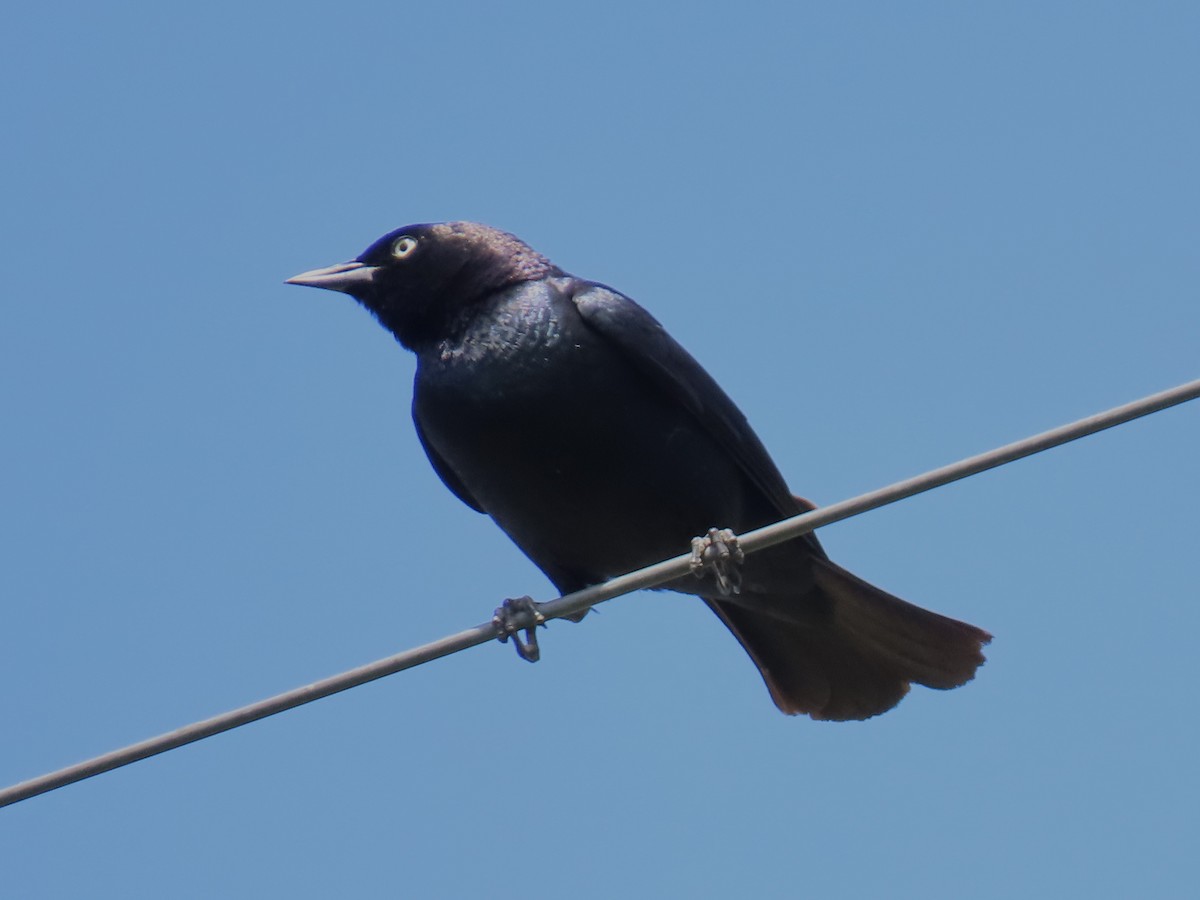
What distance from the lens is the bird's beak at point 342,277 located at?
6816mm

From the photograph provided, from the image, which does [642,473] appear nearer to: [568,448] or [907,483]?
[568,448]

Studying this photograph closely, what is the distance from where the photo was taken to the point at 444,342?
6176mm

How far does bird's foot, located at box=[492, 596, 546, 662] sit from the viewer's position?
17.8 ft

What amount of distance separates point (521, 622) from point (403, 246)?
201 centimetres

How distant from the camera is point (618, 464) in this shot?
5.79 meters

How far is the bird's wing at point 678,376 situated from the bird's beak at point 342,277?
105 centimetres

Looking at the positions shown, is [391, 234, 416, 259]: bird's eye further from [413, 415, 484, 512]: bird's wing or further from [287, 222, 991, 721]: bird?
[413, 415, 484, 512]: bird's wing

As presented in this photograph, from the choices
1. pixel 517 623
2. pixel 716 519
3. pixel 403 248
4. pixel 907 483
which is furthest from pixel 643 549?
pixel 907 483

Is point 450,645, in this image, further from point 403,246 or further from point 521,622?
point 403,246

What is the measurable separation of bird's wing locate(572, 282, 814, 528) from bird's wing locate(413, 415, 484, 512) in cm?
81

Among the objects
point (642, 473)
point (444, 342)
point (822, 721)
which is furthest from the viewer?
point (822, 721)

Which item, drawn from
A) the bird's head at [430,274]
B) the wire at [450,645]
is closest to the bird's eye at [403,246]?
the bird's head at [430,274]

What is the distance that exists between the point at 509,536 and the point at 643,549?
1.79 ft

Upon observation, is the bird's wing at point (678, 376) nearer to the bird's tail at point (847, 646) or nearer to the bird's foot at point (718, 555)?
the bird's tail at point (847, 646)
